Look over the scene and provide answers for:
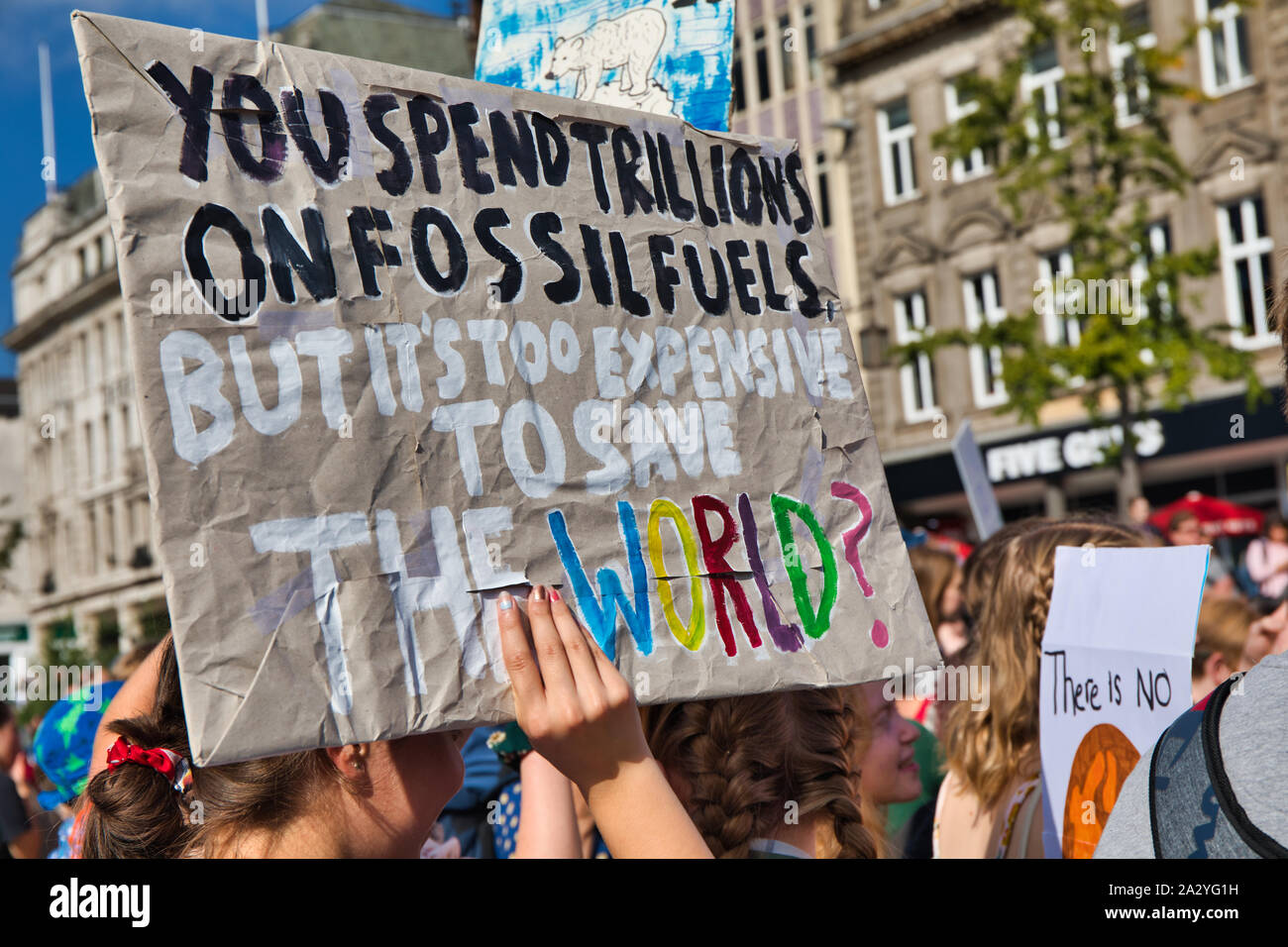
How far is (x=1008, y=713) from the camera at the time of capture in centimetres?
295

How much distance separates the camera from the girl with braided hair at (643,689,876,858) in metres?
2.18

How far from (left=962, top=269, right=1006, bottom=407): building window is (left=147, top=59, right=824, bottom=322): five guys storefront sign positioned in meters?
18.6

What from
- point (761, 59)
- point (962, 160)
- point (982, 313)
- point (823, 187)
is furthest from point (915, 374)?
point (761, 59)

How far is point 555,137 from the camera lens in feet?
6.50

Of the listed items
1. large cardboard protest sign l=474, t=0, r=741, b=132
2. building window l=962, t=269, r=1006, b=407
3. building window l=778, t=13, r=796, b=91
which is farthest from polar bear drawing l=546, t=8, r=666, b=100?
building window l=778, t=13, r=796, b=91

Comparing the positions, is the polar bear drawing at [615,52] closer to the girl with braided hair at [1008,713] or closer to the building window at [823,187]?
the girl with braided hair at [1008,713]

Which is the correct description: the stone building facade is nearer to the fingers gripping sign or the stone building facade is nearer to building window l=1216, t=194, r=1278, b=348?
building window l=1216, t=194, r=1278, b=348

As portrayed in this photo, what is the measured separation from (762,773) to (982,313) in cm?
1899

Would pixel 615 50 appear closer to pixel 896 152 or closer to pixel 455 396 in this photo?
pixel 455 396

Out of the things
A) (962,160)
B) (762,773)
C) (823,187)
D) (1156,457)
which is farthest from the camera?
(823,187)

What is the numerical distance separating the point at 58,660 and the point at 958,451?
18.5m

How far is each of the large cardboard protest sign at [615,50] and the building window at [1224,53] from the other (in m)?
16.6

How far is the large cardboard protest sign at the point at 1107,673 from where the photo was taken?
2.40 m
